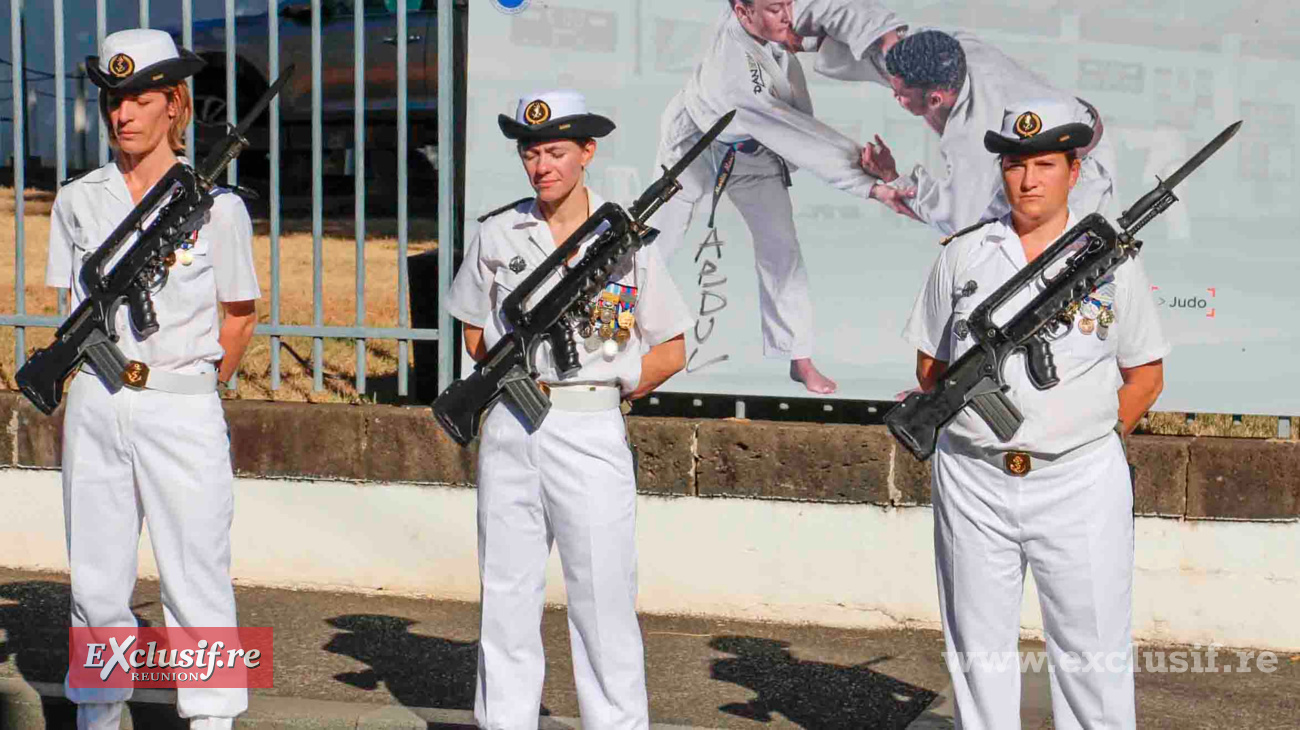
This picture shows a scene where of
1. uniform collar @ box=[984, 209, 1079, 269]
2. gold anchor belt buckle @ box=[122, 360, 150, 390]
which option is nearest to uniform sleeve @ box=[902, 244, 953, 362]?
uniform collar @ box=[984, 209, 1079, 269]

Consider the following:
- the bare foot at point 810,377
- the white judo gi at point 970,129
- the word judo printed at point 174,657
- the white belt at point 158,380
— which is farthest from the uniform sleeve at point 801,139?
the word judo printed at point 174,657

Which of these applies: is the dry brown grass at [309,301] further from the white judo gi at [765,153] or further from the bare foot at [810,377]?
the bare foot at [810,377]

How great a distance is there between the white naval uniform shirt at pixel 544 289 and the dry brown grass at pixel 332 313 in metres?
2.56

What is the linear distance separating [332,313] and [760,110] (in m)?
2.82

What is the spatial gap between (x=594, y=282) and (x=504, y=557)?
748 millimetres

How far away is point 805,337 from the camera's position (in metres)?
7.14

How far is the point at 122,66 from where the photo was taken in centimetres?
505

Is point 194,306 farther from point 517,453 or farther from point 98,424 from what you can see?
point 517,453

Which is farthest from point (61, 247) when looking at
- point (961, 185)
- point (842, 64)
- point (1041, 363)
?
point (961, 185)

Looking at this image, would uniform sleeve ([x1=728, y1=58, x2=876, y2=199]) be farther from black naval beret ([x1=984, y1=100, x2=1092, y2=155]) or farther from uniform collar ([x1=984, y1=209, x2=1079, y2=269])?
black naval beret ([x1=984, y1=100, x2=1092, y2=155])

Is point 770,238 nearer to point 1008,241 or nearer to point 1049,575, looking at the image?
point 1008,241

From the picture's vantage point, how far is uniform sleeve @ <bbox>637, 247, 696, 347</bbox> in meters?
5.10

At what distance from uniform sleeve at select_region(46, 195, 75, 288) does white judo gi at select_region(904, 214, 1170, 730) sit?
2317 millimetres

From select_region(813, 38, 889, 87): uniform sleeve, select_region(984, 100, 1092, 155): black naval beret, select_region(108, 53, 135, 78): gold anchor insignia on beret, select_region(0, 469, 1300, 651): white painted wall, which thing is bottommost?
select_region(0, 469, 1300, 651): white painted wall
